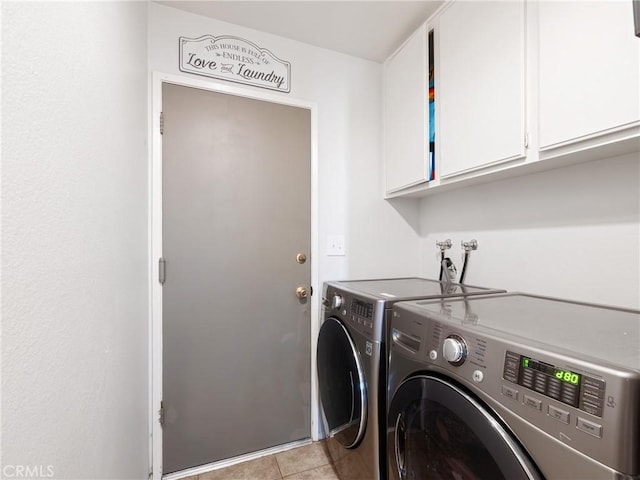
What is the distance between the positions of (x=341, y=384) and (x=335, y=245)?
0.85 metres

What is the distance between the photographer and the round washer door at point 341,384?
118cm

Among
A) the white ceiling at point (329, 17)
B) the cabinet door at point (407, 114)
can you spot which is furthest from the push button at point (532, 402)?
the white ceiling at point (329, 17)

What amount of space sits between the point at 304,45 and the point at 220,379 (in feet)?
6.97

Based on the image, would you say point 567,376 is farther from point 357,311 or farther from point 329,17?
point 329,17

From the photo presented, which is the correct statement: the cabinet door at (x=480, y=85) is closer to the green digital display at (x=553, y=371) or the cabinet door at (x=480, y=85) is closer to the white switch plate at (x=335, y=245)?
the white switch plate at (x=335, y=245)

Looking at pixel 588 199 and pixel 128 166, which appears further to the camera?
pixel 588 199

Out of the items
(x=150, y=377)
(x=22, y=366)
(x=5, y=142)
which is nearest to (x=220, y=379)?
(x=150, y=377)

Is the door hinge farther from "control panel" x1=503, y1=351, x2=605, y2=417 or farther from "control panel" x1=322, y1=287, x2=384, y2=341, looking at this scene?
"control panel" x1=503, y1=351, x2=605, y2=417

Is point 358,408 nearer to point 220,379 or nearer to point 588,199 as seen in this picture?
point 220,379

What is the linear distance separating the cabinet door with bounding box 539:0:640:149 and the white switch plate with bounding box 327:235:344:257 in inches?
45.8

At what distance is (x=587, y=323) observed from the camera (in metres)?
0.84

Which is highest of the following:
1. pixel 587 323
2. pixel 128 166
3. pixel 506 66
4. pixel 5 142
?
pixel 506 66

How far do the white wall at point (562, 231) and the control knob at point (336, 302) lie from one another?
84cm

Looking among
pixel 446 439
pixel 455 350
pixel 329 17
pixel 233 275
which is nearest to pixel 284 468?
pixel 233 275
